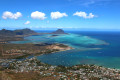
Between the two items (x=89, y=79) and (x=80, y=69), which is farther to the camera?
(x=80, y=69)

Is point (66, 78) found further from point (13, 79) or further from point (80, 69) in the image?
point (13, 79)

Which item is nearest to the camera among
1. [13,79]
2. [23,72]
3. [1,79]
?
[1,79]

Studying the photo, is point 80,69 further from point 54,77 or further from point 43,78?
point 43,78

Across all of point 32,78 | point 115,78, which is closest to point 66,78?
point 32,78

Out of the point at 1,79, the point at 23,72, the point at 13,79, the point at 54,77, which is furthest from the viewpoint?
the point at 23,72

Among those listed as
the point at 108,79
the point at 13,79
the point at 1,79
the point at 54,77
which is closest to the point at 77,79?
the point at 54,77

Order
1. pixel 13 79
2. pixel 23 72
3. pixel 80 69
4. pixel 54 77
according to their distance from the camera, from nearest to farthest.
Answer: pixel 13 79 → pixel 54 77 → pixel 23 72 → pixel 80 69

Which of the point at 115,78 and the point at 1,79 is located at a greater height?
the point at 1,79

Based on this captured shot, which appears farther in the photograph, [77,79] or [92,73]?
[92,73]

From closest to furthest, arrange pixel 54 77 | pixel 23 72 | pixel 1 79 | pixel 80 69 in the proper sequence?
pixel 1 79, pixel 54 77, pixel 23 72, pixel 80 69
